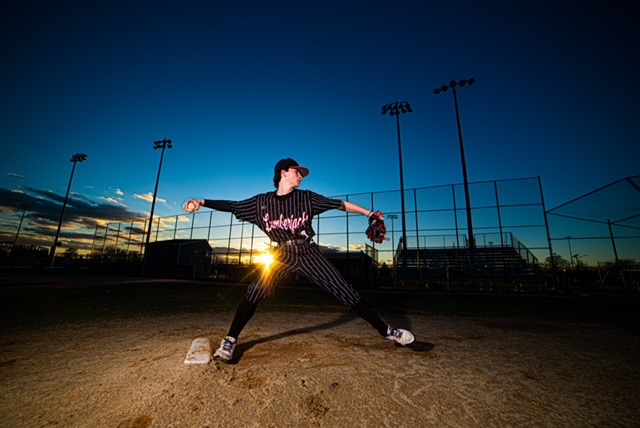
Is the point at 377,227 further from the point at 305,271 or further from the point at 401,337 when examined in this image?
the point at 401,337

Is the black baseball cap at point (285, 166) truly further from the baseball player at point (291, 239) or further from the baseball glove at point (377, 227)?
the baseball glove at point (377, 227)

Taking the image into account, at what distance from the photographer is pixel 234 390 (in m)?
1.60

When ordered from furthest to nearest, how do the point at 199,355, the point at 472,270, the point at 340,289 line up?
the point at 472,270 < the point at 340,289 < the point at 199,355

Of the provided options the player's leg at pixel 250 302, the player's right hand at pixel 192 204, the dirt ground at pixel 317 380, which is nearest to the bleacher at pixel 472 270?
the dirt ground at pixel 317 380

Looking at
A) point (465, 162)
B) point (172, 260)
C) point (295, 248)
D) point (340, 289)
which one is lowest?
point (340, 289)

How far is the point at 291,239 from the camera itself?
2561 millimetres

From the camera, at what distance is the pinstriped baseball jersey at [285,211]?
101 inches

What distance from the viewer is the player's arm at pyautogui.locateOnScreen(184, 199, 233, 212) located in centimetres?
267

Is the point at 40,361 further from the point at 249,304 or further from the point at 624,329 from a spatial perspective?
the point at 624,329

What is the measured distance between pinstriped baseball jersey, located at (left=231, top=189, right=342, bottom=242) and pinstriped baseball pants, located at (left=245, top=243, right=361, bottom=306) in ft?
0.44

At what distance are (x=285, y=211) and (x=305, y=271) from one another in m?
0.61

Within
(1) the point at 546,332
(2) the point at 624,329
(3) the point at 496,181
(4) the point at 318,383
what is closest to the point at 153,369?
(4) the point at 318,383

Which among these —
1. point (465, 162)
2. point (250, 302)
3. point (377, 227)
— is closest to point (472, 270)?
point (465, 162)

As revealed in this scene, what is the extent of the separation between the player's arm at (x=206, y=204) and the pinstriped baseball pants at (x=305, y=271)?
0.74 m
